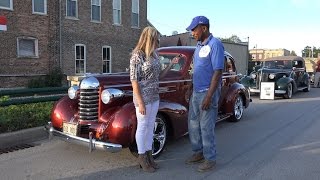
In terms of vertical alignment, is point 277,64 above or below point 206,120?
above

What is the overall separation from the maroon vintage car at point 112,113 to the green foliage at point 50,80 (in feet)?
49.1

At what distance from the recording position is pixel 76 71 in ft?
78.6

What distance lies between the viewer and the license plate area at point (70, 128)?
6075 millimetres

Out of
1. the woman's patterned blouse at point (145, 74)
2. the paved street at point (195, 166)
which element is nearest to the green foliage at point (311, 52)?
the paved street at point (195, 166)

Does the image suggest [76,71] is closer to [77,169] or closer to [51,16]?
[51,16]

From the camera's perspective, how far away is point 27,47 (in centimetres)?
2120

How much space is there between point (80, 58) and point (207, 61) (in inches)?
768

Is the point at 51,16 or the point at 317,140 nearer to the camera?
the point at 317,140

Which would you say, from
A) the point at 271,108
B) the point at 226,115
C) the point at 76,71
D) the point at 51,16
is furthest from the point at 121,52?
the point at 226,115

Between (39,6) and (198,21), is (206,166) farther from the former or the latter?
(39,6)

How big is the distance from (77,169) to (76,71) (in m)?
18.7

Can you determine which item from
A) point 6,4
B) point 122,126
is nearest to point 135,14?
point 6,4

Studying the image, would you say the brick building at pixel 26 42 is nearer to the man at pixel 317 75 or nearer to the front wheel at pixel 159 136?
the man at pixel 317 75

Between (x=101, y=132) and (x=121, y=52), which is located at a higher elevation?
(x=121, y=52)
